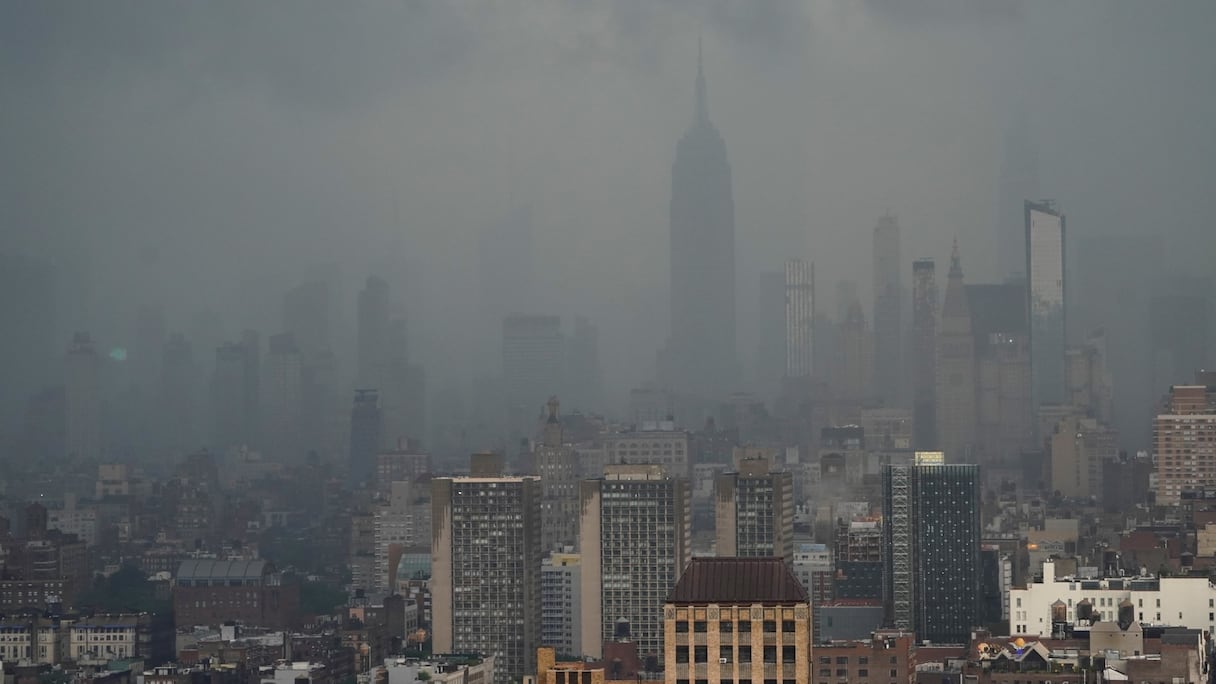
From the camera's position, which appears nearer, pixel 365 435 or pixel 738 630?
pixel 738 630

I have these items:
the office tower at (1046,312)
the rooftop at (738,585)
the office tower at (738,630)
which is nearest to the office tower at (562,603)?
the office tower at (1046,312)

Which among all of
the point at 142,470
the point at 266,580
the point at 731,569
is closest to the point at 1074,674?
the point at 731,569

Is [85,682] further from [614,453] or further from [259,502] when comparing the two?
[259,502]

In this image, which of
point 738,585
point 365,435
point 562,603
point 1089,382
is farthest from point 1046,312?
point 738,585

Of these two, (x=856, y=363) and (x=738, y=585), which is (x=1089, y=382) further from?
(x=738, y=585)

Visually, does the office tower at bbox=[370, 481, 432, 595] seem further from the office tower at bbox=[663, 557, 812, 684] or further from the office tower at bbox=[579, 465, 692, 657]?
the office tower at bbox=[663, 557, 812, 684]

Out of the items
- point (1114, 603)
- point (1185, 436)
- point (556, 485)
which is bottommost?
point (1114, 603)
